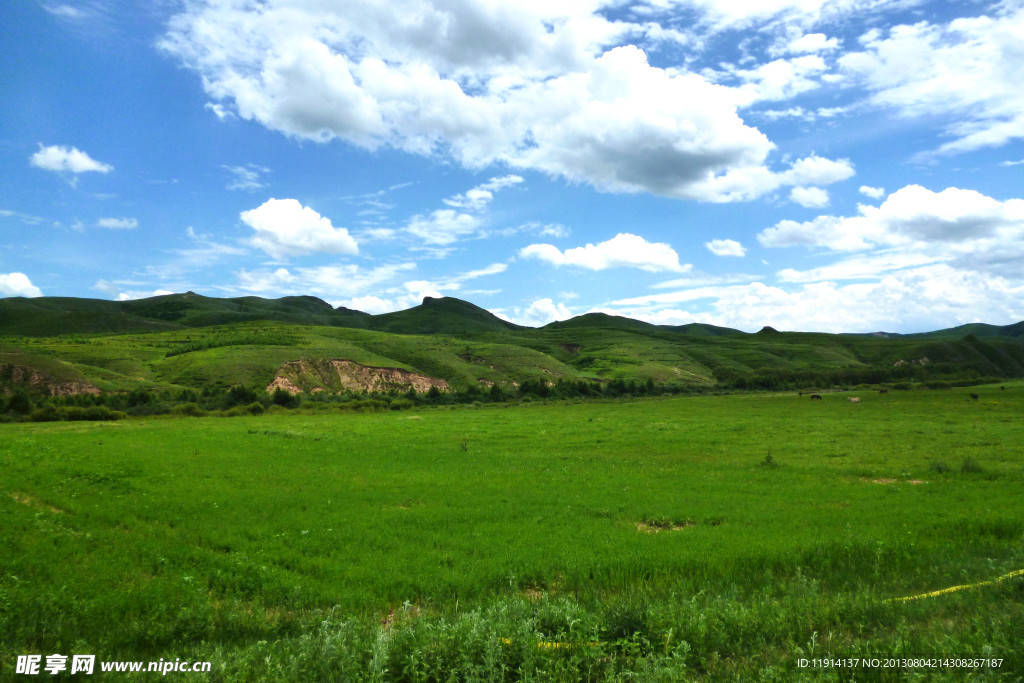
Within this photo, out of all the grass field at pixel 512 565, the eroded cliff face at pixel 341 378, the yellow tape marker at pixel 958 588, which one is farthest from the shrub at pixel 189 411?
the yellow tape marker at pixel 958 588

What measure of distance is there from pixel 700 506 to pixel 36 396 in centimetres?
11328

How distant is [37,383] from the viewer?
96375 millimetres

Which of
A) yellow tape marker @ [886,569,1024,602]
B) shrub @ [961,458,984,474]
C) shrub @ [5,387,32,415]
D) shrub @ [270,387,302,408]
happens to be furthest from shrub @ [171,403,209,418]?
yellow tape marker @ [886,569,1024,602]

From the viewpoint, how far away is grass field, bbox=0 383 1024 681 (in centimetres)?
747

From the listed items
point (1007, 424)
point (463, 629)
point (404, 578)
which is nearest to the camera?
point (463, 629)

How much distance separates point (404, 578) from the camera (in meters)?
11.7

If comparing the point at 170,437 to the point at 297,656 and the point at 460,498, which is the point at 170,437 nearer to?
the point at 460,498

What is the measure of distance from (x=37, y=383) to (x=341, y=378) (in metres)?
55.9

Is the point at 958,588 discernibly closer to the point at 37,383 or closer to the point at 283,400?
the point at 283,400

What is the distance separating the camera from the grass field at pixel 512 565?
24.5ft

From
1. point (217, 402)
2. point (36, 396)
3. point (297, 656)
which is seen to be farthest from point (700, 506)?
point (36, 396)

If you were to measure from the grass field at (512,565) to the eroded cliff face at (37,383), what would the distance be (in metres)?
85.7

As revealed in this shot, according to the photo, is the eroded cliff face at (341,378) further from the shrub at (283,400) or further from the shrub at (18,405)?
the shrub at (18,405)

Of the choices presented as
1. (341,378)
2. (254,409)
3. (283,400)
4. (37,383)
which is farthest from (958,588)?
(341,378)
